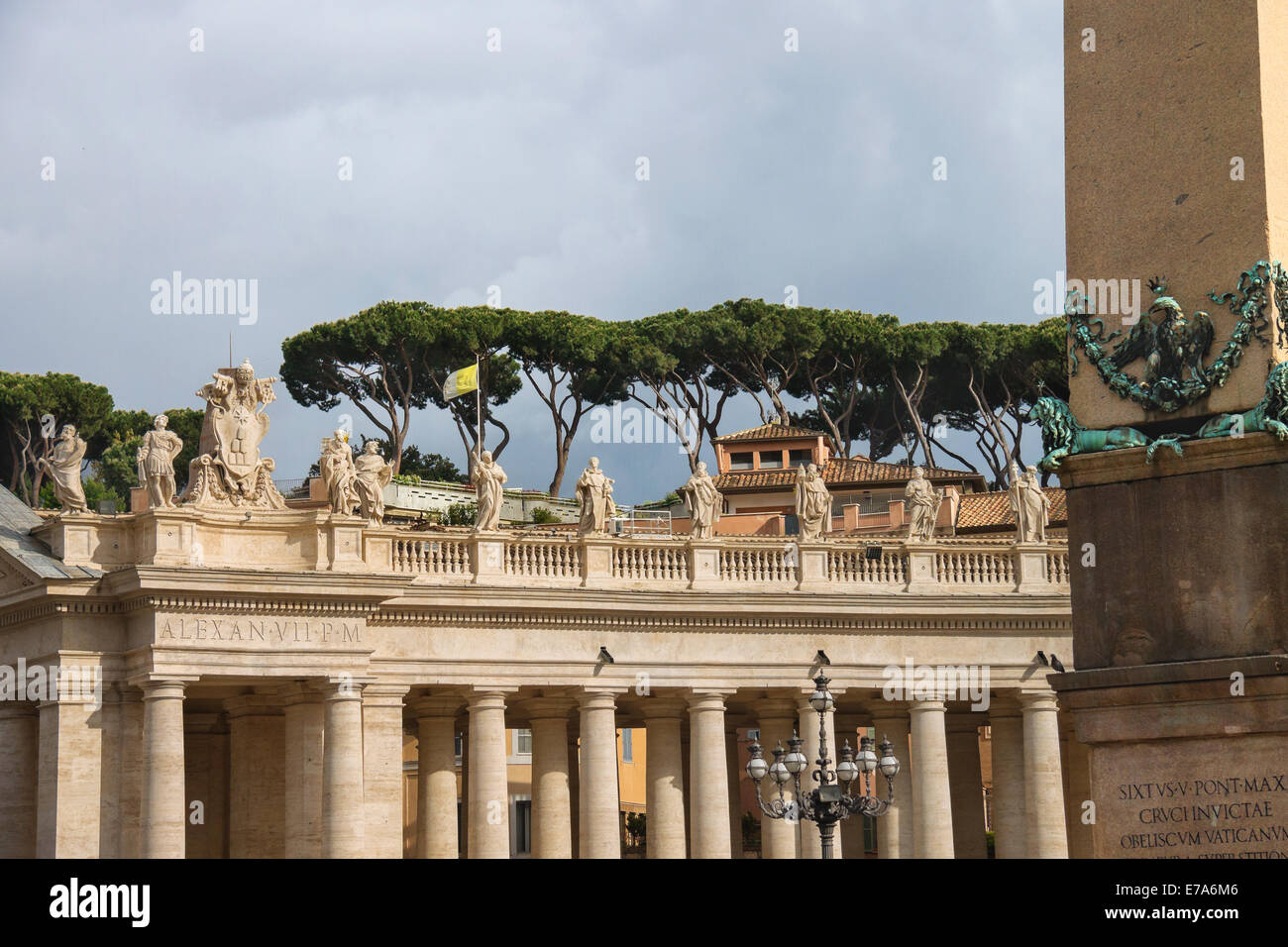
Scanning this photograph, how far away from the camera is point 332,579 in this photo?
130 ft

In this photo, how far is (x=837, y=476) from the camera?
84062 millimetres

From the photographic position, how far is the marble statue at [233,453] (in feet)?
133

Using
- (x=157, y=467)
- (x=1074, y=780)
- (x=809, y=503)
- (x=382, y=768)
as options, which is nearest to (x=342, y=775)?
(x=382, y=768)

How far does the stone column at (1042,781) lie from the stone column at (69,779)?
19562 mm

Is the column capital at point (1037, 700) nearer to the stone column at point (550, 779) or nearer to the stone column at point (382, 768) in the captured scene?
the stone column at point (550, 779)

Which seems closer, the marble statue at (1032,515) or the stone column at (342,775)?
the stone column at (342,775)

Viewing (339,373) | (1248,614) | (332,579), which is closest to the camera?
(1248,614)

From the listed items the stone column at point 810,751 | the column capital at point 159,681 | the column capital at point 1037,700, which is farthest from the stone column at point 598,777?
Result: the column capital at point 1037,700

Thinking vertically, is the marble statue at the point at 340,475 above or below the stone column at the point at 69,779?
above

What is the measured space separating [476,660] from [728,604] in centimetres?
559

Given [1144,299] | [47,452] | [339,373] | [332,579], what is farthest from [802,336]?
[1144,299]

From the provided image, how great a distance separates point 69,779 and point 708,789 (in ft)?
42.9
